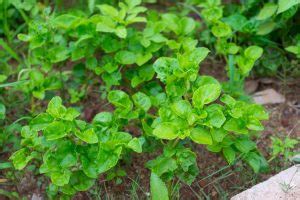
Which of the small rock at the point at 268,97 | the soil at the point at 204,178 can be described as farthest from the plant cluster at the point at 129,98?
the small rock at the point at 268,97

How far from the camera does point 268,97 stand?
2953mm

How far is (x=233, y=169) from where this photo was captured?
256cm

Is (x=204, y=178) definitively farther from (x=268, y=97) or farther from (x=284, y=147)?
(x=268, y=97)

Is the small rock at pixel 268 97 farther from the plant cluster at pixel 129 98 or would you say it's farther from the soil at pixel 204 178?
the plant cluster at pixel 129 98

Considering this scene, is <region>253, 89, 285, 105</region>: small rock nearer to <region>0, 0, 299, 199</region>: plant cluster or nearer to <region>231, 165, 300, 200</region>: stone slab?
<region>0, 0, 299, 199</region>: plant cluster

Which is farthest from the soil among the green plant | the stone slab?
the stone slab

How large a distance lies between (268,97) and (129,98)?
857 millimetres

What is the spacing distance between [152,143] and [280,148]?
1.98 ft

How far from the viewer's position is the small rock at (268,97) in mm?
2939

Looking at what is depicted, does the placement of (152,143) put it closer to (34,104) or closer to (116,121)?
(116,121)

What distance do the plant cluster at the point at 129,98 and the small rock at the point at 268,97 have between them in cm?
23

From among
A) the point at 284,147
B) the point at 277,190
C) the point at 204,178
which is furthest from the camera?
the point at 284,147

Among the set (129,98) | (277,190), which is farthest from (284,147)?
(129,98)

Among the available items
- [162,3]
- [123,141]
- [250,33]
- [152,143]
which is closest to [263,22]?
[250,33]
